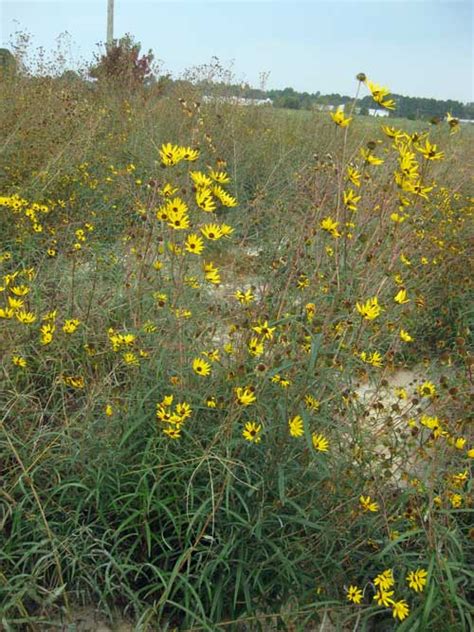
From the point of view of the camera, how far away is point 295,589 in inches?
68.5

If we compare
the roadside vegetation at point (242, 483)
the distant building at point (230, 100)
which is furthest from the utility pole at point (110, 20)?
the roadside vegetation at point (242, 483)

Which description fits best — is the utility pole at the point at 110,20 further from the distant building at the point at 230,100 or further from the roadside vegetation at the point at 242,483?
the roadside vegetation at the point at 242,483

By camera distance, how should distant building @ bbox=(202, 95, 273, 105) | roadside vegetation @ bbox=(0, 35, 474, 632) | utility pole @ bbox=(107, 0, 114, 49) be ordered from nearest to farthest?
roadside vegetation @ bbox=(0, 35, 474, 632), distant building @ bbox=(202, 95, 273, 105), utility pole @ bbox=(107, 0, 114, 49)

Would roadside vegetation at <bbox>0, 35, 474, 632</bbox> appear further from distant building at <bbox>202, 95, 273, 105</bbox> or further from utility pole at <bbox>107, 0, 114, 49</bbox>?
utility pole at <bbox>107, 0, 114, 49</bbox>

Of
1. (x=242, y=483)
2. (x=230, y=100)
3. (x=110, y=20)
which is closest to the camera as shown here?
(x=242, y=483)

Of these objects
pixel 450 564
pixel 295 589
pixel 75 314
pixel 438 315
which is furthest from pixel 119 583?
pixel 438 315

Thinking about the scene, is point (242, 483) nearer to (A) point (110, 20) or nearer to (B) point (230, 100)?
(B) point (230, 100)

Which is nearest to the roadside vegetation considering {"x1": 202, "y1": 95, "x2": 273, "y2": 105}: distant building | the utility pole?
{"x1": 202, "y1": 95, "x2": 273, "y2": 105}: distant building

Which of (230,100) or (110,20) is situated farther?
(110,20)

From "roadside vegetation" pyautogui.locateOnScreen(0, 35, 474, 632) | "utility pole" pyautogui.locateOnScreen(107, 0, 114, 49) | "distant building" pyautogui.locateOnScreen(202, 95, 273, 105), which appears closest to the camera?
"roadside vegetation" pyautogui.locateOnScreen(0, 35, 474, 632)

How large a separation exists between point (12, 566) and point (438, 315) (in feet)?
9.91

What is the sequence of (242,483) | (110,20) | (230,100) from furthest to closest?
(110,20), (230,100), (242,483)

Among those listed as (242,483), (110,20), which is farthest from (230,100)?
(242,483)

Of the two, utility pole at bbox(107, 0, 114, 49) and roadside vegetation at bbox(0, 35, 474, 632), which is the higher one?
utility pole at bbox(107, 0, 114, 49)
